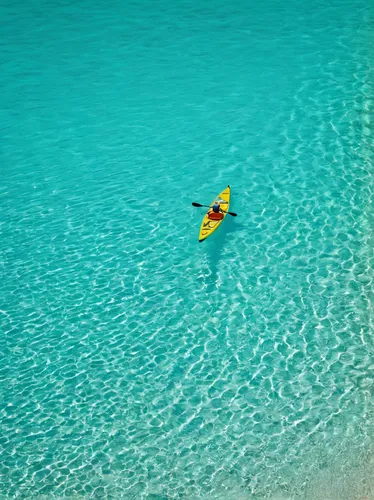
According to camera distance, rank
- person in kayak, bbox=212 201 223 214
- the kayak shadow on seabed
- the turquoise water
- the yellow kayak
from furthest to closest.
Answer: person in kayak, bbox=212 201 223 214 < the yellow kayak < the kayak shadow on seabed < the turquoise water

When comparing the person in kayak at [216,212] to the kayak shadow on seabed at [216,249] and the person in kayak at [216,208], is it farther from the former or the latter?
the kayak shadow on seabed at [216,249]

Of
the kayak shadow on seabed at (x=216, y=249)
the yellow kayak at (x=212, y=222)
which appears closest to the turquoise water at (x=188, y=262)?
the kayak shadow on seabed at (x=216, y=249)

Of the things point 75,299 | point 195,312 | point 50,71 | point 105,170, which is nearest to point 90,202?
point 105,170

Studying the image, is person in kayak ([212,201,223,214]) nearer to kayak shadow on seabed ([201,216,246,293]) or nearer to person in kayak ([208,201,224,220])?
person in kayak ([208,201,224,220])

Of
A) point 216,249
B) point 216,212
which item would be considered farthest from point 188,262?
point 216,212

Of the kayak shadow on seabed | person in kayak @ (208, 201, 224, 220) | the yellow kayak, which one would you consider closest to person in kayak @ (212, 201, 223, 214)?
person in kayak @ (208, 201, 224, 220)

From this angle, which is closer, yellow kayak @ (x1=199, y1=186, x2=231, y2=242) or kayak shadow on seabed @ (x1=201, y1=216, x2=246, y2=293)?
kayak shadow on seabed @ (x1=201, y1=216, x2=246, y2=293)

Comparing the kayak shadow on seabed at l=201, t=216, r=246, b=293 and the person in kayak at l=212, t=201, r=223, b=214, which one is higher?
the person in kayak at l=212, t=201, r=223, b=214
